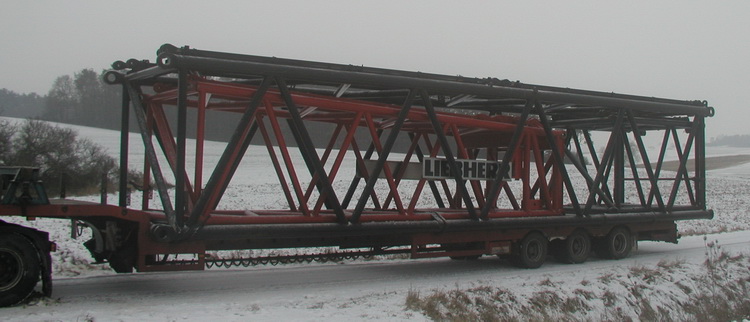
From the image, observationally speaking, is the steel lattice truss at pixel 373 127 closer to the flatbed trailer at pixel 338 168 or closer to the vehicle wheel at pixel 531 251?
the flatbed trailer at pixel 338 168

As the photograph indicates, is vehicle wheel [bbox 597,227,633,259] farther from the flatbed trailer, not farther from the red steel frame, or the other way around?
the red steel frame

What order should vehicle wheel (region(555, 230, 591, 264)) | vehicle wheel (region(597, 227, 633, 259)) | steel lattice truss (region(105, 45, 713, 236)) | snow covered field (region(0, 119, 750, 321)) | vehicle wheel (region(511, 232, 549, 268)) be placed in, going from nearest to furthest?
snow covered field (region(0, 119, 750, 321)), steel lattice truss (region(105, 45, 713, 236)), vehicle wheel (region(511, 232, 549, 268)), vehicle wheel (region(555, 230, 591, 264)), vehicle wheel (region(597, 227, 633, 259))

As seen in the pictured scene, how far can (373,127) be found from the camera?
12.0m

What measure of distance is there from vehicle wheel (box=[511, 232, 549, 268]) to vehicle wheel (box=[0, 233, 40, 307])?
8.96m

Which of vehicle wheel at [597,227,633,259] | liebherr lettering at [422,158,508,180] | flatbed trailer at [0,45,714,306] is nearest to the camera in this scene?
flatbed trailer at [0,45,714,306]

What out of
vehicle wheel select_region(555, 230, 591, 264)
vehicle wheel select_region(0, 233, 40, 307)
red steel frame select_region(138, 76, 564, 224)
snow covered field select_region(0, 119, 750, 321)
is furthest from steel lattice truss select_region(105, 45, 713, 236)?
vehicle wheel select_region(0, 233, 40, 307)

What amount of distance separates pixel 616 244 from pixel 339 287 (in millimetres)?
7982

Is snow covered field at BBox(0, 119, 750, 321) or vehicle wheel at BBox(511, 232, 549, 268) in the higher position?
vehicle wheel at BBox(511, 232, 549, 268)

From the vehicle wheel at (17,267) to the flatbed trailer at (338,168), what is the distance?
2 centimetres

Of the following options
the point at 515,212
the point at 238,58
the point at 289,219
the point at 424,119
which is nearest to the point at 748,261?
the point at 515,212

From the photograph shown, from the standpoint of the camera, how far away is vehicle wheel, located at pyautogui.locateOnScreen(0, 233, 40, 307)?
28.1 feet

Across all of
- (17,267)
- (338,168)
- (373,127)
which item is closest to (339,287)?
(338,168)

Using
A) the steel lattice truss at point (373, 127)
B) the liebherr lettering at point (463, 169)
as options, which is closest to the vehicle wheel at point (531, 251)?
the steel lattice truss at point (373, 127)

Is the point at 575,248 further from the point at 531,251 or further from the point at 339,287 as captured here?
the point at 339,287
